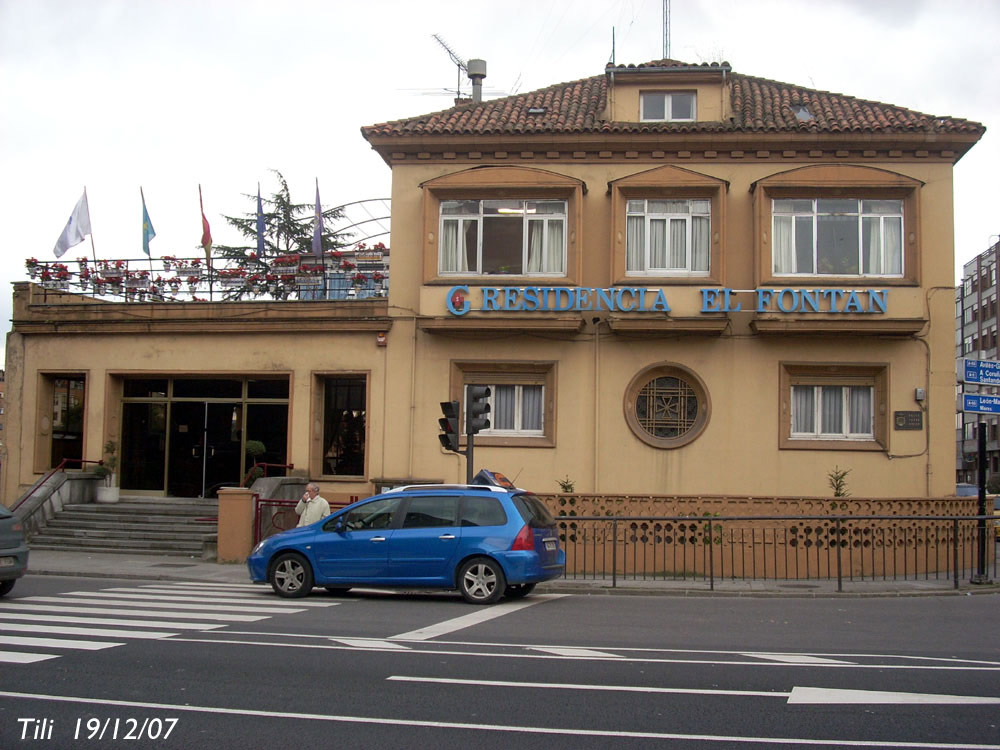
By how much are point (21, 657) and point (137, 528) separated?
488 inches

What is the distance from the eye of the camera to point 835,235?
68.0 feet

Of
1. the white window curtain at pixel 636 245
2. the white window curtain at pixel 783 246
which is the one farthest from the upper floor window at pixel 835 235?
the white window curtain at pixel 636 245

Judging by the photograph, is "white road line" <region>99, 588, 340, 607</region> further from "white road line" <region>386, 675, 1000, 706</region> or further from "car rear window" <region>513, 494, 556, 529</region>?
"white road line" <region>386, 675, 1000, 706</region>

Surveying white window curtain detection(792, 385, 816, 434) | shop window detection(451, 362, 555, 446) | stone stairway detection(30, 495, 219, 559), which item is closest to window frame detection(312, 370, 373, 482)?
shop window detection(451, 362, 555, 446)

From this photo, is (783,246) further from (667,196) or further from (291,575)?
(291,575)

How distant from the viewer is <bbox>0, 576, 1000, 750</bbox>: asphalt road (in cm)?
652

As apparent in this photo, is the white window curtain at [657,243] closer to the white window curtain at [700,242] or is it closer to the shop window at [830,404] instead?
the white window curtain at [700,242]

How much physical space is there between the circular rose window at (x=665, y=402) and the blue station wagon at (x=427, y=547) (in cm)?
690

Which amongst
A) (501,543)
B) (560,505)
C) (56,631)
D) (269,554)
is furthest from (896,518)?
(56,631)

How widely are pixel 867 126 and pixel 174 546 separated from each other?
1607cm

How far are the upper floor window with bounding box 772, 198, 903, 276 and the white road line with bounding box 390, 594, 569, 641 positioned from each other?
9684 mm

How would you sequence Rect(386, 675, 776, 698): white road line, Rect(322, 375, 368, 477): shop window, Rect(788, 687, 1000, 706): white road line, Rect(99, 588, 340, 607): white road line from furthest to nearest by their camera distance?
Rect(322, 375, 368, 477): shop window < Rect(99, 588, 340, 607): white road line < Rect(386, 675, 776, 698): white road line < Rect(788, 687, 1000, 706): white road line

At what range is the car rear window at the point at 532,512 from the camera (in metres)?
13.7

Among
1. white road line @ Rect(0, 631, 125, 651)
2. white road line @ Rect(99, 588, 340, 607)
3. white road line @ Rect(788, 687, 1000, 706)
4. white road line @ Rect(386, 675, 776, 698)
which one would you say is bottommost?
white road line @ Rect(99, 588, 340, 607)
